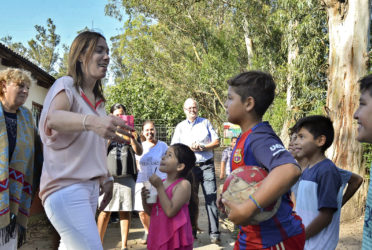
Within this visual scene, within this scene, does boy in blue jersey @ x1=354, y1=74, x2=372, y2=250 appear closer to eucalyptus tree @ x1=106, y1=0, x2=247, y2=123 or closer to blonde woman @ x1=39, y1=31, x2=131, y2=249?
blonde woman @ x1=39, y1=31, x2=131, y2=249

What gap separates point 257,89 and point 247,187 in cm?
58

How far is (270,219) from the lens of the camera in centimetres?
197

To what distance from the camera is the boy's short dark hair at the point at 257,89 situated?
7.04 feet

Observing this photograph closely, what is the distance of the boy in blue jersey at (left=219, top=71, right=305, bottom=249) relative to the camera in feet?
5.66

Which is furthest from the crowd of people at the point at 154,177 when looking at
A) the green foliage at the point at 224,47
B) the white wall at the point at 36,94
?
the white wall at the point at 36,94

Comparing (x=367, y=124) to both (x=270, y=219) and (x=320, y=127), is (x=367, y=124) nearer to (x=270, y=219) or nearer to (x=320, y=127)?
(x=270, y=219)

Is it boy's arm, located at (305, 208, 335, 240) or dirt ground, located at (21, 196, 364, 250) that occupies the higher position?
boy's arm, located at (305, 208, 335, 240)

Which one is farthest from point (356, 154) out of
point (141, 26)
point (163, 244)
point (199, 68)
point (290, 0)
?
point (141, 26)

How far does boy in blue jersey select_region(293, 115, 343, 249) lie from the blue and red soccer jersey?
2.25 feet

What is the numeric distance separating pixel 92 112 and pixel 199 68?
25.6m

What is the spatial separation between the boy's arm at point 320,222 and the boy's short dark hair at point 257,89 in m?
0.99

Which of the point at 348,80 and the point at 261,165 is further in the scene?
the point at 348,80

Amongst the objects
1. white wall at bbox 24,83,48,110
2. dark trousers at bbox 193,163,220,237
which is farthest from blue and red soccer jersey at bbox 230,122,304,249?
white wall at bbox 24,83,48,110

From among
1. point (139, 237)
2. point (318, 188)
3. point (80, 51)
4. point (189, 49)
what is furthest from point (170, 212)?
point (189, 49)
